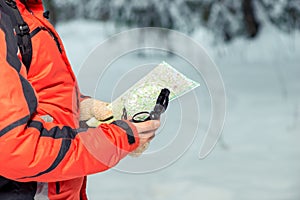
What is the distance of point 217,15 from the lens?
8.64 meters

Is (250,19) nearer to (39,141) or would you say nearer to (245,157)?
(245,157)

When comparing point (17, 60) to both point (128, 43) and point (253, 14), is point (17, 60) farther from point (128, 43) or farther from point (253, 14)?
point (253, 14)

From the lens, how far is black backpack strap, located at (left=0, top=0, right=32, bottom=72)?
1.40 meters

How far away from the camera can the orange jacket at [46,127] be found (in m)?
1.32

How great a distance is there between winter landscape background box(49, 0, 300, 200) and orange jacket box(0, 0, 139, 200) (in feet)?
0.68

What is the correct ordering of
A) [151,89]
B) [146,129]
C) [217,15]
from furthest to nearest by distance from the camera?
[217,15]
[151,89]
[146,129]

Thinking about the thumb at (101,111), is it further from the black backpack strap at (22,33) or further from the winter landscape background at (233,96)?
the black backpack strap at (22,33)

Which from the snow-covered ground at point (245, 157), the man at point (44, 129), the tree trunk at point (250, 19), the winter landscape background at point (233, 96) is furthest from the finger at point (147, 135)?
the tree trunk at point (250, 19)

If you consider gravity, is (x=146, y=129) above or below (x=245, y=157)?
above

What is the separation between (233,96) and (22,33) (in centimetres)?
510

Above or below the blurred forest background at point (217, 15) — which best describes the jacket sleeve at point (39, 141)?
above

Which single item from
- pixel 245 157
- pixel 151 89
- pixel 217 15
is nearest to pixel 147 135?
pixel 151 89

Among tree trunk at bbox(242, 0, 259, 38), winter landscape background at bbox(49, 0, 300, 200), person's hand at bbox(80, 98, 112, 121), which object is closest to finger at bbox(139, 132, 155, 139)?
winter landscape background at bbox(49, 0, 300, 200)

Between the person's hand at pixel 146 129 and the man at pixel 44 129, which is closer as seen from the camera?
the man at pixel 44 129
